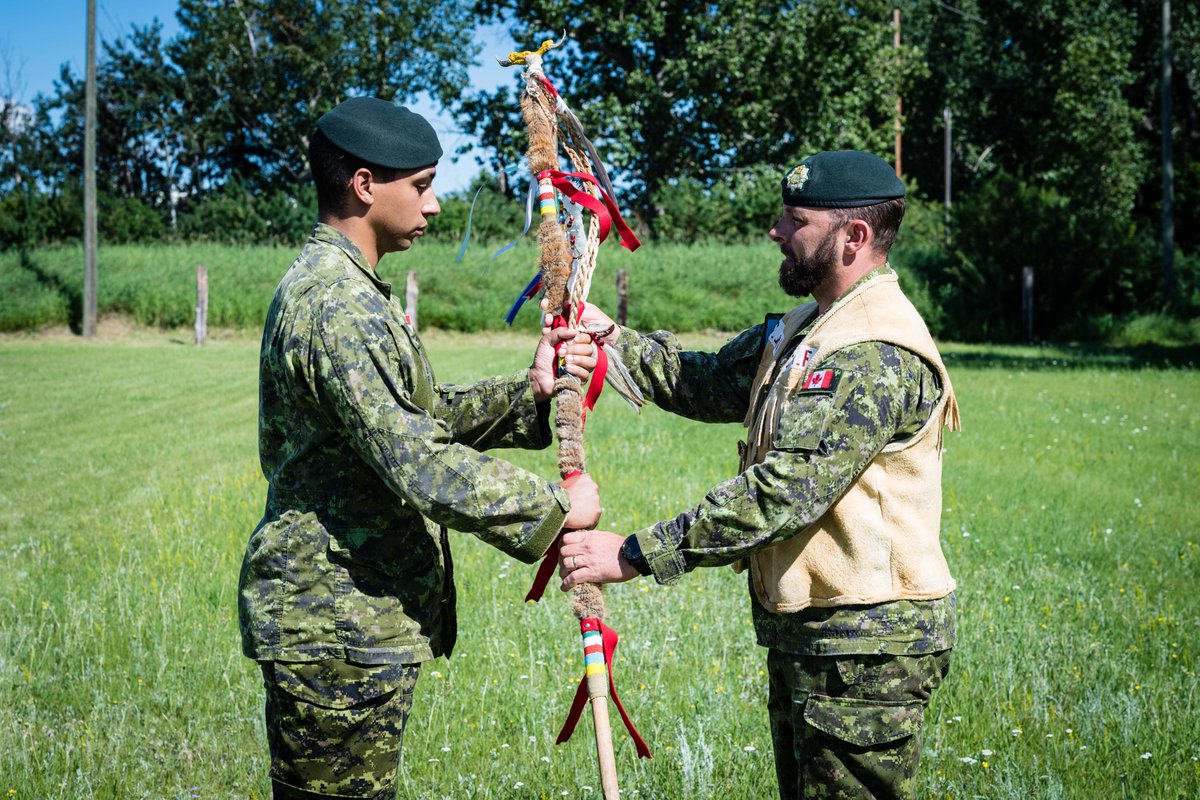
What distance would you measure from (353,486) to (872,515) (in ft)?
4.94

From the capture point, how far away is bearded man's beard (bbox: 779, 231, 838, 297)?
340 centimetres

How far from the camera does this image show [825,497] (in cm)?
308

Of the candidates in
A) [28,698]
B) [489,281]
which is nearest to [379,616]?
[28,698]

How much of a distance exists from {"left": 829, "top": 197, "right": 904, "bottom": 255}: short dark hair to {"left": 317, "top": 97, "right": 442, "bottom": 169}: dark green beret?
1296 millimetres

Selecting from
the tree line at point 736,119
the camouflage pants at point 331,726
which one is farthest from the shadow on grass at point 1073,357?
the camouflage pants at point 331,726

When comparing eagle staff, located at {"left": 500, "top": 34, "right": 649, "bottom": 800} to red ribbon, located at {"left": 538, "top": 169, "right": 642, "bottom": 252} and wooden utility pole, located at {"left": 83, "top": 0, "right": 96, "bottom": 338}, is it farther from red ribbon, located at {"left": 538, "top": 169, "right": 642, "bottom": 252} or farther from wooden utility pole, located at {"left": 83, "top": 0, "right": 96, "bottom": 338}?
wooden utility pole, located at {"left": 83, "top": 0, "right": 96, "bottom": 338}

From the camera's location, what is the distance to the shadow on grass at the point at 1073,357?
2167cm

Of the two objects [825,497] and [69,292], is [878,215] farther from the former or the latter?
[69,292]

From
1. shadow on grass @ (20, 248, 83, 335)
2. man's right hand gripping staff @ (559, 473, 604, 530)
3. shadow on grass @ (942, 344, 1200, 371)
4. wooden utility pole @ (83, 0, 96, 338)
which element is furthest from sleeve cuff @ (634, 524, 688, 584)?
shadow on grass @ (20, 248, 83, 335)

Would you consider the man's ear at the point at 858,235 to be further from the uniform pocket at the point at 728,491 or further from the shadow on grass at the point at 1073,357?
the shadow on grass at the point at 1073,357

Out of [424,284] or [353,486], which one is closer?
[353,486]

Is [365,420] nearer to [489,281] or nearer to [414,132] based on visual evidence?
[414,132]

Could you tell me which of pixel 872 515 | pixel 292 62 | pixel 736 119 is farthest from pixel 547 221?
pixel 292 62

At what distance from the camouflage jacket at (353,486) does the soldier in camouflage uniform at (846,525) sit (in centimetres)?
46
